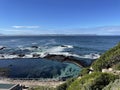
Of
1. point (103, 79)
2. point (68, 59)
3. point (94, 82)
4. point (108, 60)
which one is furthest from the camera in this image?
point (68, 59)

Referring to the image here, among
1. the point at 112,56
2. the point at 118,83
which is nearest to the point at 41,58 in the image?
the point at 112,56

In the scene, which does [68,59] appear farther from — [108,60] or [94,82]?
[94,82]

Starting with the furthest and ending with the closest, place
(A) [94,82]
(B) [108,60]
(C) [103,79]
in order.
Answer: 1. (B) [108,60]
2. (C) [103,79]
3. (A) [94,82]

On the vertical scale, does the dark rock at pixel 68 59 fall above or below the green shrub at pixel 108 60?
below

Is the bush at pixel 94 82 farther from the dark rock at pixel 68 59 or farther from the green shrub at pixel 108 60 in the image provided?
the dark rock at pixel 68 59

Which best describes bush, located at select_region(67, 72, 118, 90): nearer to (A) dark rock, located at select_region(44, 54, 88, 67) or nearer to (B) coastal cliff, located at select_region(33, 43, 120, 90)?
(B) coastal cliff, located at select_region(33, 43, 120, 90)

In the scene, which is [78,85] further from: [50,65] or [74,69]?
[50,65]

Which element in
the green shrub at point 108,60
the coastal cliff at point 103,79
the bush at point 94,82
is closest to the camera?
the coastal cliff at point 103,79

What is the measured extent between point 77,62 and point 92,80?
41.2 meters

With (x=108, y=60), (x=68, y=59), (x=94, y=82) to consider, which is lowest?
(x=68, y=59)

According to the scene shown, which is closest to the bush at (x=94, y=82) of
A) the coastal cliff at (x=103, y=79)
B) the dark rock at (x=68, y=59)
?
the coastal cliff at (x=103, y=79)

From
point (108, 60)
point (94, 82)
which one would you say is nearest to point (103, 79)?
point (94, 82)

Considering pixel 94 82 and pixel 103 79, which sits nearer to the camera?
pixel 94 82

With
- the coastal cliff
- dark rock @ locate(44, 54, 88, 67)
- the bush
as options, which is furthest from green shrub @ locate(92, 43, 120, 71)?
dark rock @ locate(44, 54, 88, 67)
